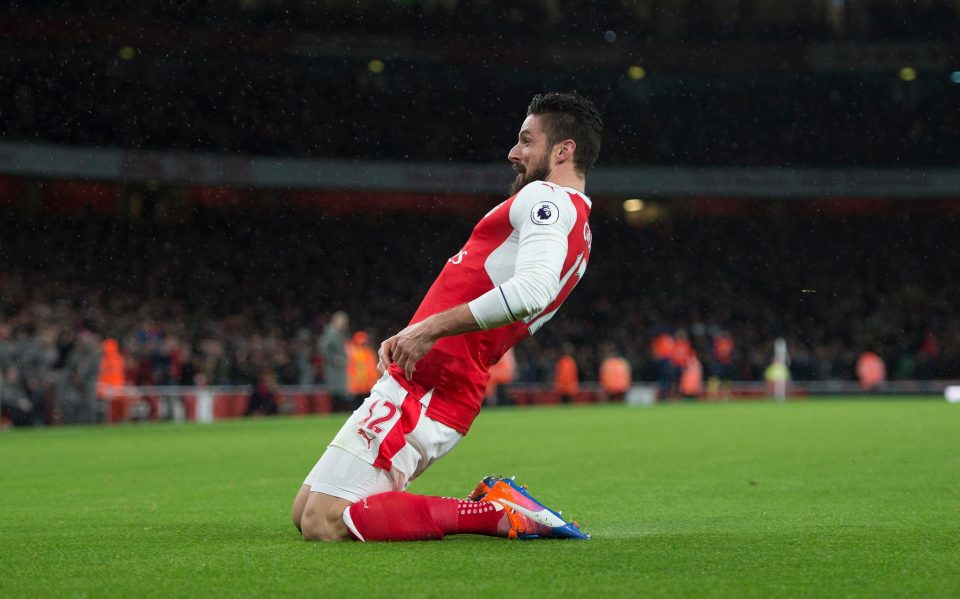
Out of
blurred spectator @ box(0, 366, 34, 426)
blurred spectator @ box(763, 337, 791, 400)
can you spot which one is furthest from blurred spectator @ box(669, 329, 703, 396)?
blurred spectator @ box(0, 366, 34, 426)

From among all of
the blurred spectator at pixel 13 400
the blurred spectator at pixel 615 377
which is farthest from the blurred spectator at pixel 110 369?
the blurred spectator at pixel 615 377

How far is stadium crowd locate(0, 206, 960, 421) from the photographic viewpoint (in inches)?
1085

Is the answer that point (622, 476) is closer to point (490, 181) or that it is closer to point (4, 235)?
point (4, 235)

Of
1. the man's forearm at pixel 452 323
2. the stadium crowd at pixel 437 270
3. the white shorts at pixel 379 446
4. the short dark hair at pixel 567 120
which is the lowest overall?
the white shorts at pixel 379 446

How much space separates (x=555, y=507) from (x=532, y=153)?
8.40ft

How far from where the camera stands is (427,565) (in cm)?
406

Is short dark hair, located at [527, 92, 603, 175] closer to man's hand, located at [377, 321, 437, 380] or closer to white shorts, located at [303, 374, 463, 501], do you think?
man's hand, located at [377, 321, 437, 380]

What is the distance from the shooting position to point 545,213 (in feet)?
14.8

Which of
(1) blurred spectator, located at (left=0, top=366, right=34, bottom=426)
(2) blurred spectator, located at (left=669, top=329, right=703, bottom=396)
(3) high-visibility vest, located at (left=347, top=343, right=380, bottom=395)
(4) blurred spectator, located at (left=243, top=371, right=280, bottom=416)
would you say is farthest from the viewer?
(2) blurred spectator, located at (left=669, top=329, right=703, bottom=396)

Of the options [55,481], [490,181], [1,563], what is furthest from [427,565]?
[490,181]

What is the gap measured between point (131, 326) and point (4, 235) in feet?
20.8

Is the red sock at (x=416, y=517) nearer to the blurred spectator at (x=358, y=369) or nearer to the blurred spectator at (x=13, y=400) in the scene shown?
the blurred spectator at (x=13, y=400)

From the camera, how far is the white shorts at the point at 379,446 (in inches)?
185

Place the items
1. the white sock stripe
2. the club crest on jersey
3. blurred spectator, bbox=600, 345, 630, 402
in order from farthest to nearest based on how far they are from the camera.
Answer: blurred spectator, bbox=600, 345, 630, 402 → the white sock stripe → the club crest on jersey
